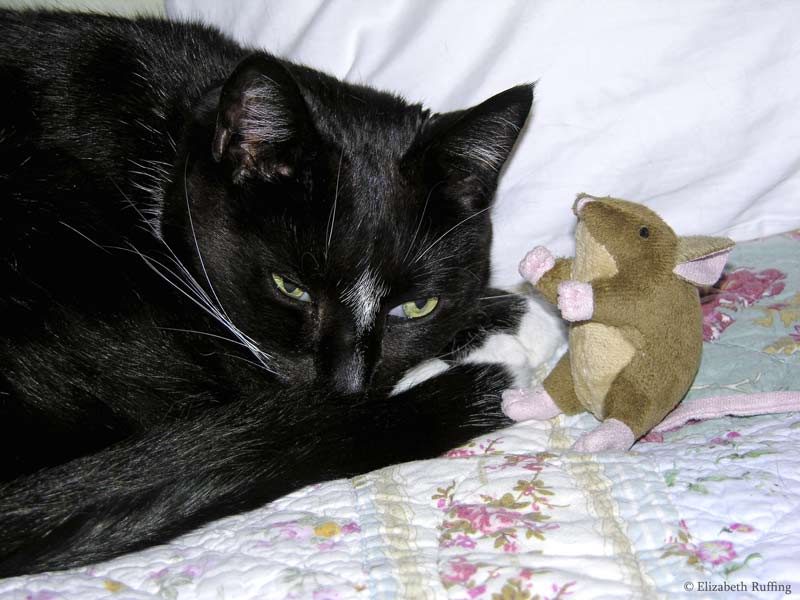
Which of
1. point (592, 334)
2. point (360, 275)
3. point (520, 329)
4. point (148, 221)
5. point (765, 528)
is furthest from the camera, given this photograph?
point (520, 329)

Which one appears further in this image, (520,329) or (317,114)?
(520,329)

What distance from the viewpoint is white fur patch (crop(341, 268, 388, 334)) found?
4.37ft

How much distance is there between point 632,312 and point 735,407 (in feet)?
0.72

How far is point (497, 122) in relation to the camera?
4.33ft

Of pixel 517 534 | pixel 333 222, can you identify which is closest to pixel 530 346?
pixel 333 222

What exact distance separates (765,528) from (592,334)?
0.36m

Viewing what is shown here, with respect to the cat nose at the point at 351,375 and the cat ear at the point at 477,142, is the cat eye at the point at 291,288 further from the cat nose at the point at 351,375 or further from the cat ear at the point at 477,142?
the cat ear at the point at 477,142

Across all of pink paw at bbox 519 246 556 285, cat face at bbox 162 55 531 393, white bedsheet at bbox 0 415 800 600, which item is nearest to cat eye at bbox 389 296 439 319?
cat face at bbox 162 55 531 393

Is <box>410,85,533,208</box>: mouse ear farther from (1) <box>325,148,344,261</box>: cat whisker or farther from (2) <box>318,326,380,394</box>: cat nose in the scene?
(2) <box>318,326,380,394</box>: cat nose

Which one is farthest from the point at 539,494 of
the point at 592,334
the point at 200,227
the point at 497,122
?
the point at 200,227

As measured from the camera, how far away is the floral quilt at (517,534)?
948mm

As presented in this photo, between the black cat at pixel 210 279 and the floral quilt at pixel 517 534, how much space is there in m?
0.04

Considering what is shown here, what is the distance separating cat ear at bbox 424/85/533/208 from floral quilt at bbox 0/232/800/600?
464 mm

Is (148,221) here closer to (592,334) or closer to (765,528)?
(592,334)
